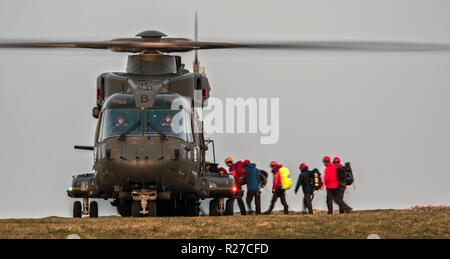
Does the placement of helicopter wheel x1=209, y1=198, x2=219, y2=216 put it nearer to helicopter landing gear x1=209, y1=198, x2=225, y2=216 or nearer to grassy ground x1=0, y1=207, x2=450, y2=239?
helicopter landing gear x1=209, y1=198, x2=225, y2=216

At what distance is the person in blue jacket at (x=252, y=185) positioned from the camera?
31.1 metres

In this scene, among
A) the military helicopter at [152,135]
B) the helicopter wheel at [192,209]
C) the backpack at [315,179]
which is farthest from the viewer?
the backpack at [315,179]

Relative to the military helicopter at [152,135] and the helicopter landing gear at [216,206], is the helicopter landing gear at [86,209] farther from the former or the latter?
the helicopter landing gear at [216,206]

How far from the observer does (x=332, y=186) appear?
29531mm

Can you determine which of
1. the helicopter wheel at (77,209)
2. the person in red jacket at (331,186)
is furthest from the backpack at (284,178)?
the helicopter wheel at (77,209)

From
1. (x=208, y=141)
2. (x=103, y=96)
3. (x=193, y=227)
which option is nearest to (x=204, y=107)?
(x=208, y=141)

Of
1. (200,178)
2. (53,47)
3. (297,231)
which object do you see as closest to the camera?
(297,231)

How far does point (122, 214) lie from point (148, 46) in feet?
17.6

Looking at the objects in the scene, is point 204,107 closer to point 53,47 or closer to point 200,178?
point 200,178

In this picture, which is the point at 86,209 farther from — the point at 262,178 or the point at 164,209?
the point at 262,178

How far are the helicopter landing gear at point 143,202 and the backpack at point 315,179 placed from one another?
19.6 ft

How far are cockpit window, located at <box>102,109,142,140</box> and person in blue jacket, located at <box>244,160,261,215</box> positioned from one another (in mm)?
5388

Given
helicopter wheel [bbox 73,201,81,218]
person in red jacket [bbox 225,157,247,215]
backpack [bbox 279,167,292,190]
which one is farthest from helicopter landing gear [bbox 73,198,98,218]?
backpack [bbox 279,167,292,190]

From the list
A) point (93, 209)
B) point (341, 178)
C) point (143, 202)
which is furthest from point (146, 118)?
point (341, 178)
